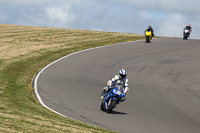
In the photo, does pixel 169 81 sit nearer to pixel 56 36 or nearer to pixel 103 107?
pixel 103 107

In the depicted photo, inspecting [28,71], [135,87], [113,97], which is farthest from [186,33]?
[113,97]

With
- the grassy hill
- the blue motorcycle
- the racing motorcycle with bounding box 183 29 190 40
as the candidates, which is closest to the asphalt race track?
the blue motorcycle

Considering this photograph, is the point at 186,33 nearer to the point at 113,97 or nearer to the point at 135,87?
the point at 135,87

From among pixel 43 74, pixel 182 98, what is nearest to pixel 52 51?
pixel 43 74

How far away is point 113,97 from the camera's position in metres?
14.0

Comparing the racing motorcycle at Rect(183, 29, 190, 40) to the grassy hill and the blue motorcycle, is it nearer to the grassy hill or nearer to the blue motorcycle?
the grassy hill

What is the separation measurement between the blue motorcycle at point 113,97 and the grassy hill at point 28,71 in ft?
7.64

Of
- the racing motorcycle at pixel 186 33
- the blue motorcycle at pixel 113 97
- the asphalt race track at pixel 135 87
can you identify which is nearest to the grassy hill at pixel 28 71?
A: the asphalt race track at pixel 135 87

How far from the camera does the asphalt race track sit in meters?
13.0

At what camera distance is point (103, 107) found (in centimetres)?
1445

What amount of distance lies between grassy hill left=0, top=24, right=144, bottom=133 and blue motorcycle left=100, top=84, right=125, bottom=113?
2.33 meters

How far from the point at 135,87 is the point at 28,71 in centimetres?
734

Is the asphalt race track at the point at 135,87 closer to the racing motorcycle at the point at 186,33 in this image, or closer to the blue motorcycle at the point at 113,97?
the blue motorcycle at the point at 113,97

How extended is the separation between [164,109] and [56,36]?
1058 inches
